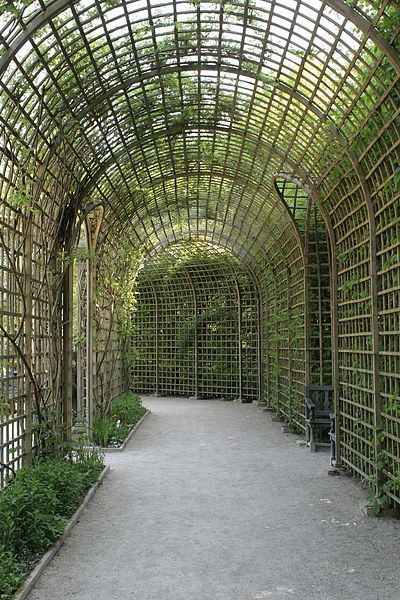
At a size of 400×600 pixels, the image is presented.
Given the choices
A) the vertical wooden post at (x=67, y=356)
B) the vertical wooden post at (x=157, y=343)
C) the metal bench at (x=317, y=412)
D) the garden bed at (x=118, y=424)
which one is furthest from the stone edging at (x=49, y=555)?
the vertical wooden post at (x=157, y=343)

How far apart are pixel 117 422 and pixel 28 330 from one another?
479 centimetres

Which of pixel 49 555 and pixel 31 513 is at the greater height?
pixel 31 513

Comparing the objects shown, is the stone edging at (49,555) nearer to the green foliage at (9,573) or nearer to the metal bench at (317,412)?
the green foliage at (9,573)

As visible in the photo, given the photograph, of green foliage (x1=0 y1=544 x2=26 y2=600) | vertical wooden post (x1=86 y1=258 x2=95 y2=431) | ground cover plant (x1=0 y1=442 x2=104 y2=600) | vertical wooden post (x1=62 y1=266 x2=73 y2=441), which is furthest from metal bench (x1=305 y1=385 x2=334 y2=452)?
green foliage (x1=0 y1=544 x2=26 y2=600)

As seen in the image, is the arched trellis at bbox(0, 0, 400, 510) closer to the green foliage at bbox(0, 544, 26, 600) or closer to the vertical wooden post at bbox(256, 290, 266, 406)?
the green foliage at bbox(0, 544, 26, 600)

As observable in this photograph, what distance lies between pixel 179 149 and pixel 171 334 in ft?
30.3

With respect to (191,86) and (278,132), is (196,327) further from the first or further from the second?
(191,86)

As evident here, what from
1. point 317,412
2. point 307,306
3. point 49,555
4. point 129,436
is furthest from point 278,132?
point 49,555

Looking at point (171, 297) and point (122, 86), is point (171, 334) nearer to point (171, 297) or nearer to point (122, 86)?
point (171, 297)

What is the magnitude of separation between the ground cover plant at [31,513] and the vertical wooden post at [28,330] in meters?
0.21

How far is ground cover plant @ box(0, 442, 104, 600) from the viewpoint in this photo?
393cm

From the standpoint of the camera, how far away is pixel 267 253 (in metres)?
13.0

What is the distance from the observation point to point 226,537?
16.1 ft

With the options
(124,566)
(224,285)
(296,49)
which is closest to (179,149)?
(296,49)
